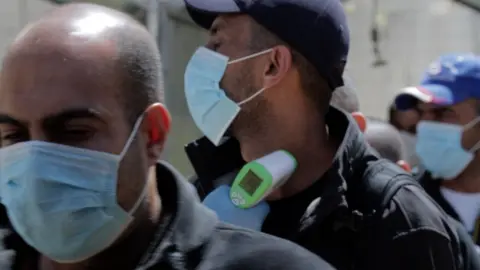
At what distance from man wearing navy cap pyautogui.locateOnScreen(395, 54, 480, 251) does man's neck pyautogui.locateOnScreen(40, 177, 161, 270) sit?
243 cm

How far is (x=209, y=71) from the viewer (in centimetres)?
277

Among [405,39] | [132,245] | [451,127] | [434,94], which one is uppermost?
[132,245]

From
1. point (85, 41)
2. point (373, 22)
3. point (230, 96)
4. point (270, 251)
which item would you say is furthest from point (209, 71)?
point (373, 22)

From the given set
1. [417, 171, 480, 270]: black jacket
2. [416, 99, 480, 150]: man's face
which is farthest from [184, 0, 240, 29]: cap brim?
[416, 99, 480, 150]: man's face

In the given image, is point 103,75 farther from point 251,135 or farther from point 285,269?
point 251,135

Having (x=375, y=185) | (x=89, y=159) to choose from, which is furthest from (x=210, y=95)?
(x=89, y=159)

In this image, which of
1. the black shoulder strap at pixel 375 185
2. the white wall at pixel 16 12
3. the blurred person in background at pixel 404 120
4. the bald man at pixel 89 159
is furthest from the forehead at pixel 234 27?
the blurred person in background at pixel 404 120

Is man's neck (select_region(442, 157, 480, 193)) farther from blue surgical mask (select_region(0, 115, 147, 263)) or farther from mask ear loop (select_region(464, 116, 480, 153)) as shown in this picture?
blue surgical mask (select_region(0, 115, 147, 263))

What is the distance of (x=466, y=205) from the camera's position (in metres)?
3.96

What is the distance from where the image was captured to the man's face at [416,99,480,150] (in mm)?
4234

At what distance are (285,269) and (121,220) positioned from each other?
16.0 inches

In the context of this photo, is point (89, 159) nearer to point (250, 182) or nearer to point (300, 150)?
point (250, 182)

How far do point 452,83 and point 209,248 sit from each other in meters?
2.79

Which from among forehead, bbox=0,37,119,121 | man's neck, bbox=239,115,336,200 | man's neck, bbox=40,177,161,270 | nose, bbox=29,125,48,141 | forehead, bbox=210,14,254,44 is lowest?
man's neck, bbox=239,115,336,200
